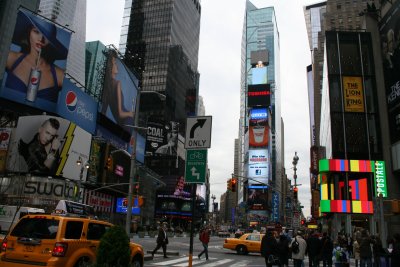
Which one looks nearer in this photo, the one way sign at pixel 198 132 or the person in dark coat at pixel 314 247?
the one way sign at pixel 198 132

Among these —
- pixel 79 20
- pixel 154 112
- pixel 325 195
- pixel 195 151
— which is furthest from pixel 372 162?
pixel 79 20

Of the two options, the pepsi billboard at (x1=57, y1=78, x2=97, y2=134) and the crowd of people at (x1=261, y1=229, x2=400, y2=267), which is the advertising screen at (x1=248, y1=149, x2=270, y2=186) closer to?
the pepsi billboard at (x1=57, y1=78, x2=97, y2=134)

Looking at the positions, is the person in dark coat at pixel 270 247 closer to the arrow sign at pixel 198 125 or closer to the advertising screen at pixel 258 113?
the arrow sign at pixel 198 125

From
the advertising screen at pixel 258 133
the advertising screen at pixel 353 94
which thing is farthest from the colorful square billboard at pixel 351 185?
the advertising screen at pixel 258 133

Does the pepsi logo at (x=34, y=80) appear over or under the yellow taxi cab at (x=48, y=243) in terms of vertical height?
over

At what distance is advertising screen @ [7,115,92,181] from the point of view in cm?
4550

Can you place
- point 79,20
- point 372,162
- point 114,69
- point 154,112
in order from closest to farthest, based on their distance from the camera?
point 372,162, point 114,69, point 154,112, point 79,20

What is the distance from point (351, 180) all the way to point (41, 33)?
42543 millimetres

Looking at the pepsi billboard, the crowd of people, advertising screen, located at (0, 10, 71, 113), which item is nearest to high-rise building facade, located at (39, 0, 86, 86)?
the pepsi billboard

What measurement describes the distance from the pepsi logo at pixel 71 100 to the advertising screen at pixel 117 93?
6.43m

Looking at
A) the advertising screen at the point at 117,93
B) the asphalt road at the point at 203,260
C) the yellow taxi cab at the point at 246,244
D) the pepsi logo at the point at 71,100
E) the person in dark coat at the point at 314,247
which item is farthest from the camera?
the advertising screen at the point at 117,93

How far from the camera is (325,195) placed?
44.3m

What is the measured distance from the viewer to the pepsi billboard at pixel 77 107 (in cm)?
5175

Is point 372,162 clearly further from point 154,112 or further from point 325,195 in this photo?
point 154,112
